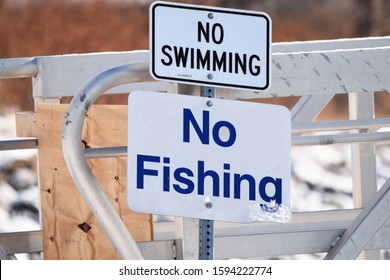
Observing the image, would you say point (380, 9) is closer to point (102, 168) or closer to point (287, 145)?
point (102, 168)

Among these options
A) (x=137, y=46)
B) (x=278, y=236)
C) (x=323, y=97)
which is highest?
(x=137, y=46)

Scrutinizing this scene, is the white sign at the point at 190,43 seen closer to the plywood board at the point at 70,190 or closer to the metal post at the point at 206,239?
the metal post at the point at 206,239

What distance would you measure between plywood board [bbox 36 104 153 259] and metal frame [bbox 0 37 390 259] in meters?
0.05

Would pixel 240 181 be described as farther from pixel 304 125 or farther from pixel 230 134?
pixel 304 125

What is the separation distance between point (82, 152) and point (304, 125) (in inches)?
45.7

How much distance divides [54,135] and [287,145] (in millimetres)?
703

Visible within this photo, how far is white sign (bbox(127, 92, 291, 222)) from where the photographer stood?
158cm

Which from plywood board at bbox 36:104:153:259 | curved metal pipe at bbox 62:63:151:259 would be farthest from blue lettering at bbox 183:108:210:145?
plywood board at bbox 36:104:153:259

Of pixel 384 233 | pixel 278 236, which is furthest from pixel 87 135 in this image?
pixel 384 233

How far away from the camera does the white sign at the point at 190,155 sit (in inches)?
62.4

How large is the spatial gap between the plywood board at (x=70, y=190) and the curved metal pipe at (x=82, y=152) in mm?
518

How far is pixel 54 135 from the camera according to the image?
2.17 m

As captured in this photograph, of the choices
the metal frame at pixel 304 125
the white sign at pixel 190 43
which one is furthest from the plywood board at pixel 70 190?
the white sign at pixel 190 43

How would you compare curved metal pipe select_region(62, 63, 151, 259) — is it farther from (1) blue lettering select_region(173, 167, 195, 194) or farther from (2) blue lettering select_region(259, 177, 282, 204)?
(2) blue lettering select_region(259, 177, 282, 204)
